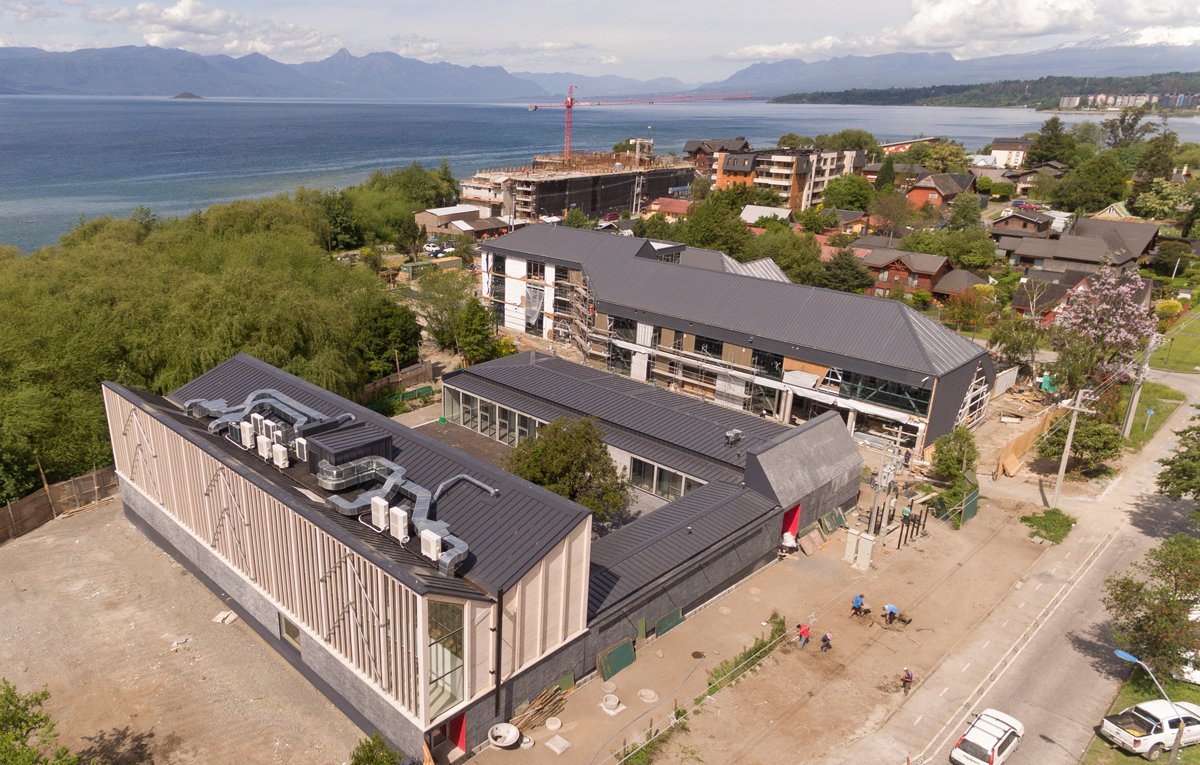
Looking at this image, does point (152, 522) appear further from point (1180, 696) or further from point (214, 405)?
point (1180, 696)

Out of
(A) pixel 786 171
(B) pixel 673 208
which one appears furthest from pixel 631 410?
(A) pixel 786 171

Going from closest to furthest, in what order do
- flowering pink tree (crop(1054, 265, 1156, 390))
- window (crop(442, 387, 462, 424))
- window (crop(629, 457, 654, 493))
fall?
window (crop(629, 457, 654, 493)) < window (crop(442, 387, 462, 424)) < flowering pink tree (crop(1054, 265, 1156, 390))

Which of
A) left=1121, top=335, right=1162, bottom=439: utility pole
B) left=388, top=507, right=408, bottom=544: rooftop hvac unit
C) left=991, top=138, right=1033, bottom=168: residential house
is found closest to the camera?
left=388, top=507, right=408, bottom=544: rooftop hvac unit

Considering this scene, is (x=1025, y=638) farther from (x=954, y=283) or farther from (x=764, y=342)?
(x=954, y=283)

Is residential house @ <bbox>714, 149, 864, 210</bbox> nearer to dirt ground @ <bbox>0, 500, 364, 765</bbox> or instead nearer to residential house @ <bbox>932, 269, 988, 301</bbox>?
residential house @ <bbox>932, 269, 988, 301</bbox>

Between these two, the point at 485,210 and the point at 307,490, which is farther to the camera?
the point at 485,210

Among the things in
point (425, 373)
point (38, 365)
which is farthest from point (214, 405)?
point (425, 373)

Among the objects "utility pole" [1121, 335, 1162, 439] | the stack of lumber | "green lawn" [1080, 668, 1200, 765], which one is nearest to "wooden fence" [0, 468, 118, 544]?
the stack of lumber
